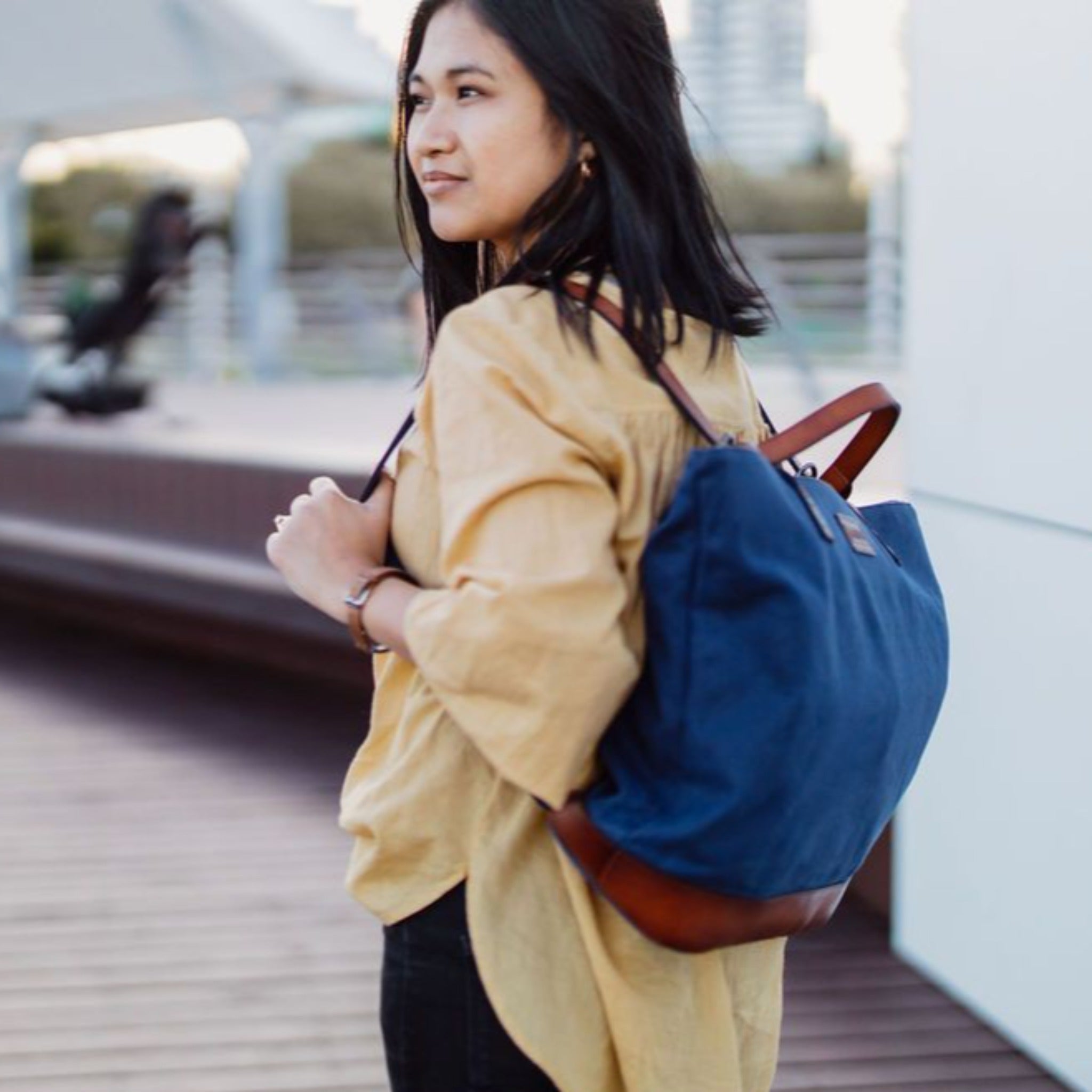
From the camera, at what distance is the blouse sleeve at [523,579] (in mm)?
1350

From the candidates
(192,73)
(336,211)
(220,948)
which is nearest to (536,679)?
(220,948)

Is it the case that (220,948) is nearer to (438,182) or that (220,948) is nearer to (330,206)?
(438,182)

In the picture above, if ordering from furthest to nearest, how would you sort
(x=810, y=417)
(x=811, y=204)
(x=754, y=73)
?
(x=811, y=204), (x=754, y=73), (x=810, y=417)

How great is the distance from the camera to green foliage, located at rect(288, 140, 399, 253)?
107ft

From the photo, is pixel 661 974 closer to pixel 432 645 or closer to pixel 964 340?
pixel 432 645

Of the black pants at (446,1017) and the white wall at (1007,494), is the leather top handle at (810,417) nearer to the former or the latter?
the black pants at (446,1017)

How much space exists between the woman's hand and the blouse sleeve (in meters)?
0.16

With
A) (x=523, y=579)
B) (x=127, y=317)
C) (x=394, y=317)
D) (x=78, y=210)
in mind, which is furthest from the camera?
(x=78, y=210)

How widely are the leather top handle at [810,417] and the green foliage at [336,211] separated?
30.9m

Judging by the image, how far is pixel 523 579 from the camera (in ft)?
4.40

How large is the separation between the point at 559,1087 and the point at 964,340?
2185 mm

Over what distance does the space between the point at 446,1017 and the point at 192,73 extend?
41.5 ft

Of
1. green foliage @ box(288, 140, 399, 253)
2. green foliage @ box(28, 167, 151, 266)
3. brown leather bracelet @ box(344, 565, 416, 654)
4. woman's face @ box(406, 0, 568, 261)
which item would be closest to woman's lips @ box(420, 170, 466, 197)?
woman's face @ box(406, 0, 568, 261)

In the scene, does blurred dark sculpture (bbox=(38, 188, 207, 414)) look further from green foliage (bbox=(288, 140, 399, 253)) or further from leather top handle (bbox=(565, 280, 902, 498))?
green foliage (bbox=(288, 140, 399, 253))
